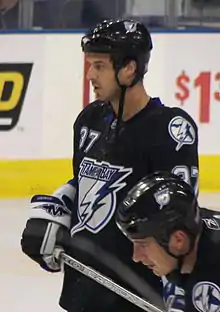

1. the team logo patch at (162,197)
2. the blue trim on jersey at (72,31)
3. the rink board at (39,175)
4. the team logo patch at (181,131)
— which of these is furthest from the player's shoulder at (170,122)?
the blue trim on jersey at (72,31)

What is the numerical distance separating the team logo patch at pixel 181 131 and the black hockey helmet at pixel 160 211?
303 mm

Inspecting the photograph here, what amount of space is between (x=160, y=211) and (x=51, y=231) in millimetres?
502

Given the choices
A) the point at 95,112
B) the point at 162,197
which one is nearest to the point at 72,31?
the point at 95,112

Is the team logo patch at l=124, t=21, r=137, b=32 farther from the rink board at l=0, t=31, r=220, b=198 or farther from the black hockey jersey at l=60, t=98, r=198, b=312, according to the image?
the rink board at l=0, t=31, r=220, b=198

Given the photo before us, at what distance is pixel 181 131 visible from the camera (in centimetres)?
151

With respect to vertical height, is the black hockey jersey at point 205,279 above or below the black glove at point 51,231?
above

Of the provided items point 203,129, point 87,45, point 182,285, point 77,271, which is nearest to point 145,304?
point 77,271

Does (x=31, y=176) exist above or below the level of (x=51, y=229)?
below

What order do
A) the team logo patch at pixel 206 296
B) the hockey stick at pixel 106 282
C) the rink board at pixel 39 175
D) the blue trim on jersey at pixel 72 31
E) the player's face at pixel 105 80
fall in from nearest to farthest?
the team logo patch at pixel 206 296, the hockey stick at pixel 106 282, the player's face at pixel 105 80, the rink board at pixel 39 175, the blue trim on jersey at pixel 72 31

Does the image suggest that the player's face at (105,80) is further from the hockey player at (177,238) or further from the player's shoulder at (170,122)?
the hockey player at (177,238)

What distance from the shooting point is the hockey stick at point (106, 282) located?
1.45 metres

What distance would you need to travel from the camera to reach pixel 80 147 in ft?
5.25

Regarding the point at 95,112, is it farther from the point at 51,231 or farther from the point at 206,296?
the point at 206,296

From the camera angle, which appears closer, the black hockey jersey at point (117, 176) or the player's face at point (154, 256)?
the player's face at point (154, 256)
